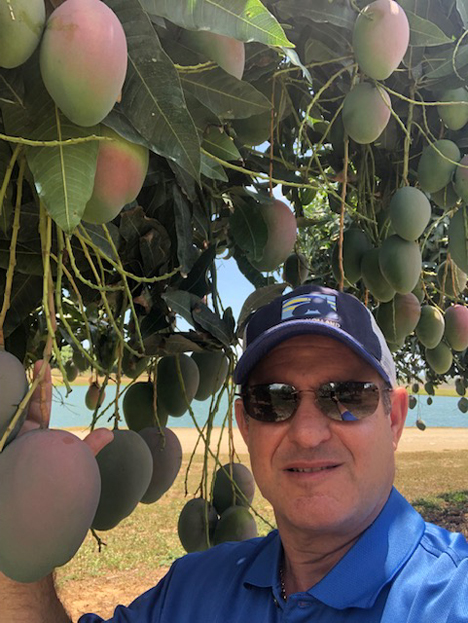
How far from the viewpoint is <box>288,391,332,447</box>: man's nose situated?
84cm

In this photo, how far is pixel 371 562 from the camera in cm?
79

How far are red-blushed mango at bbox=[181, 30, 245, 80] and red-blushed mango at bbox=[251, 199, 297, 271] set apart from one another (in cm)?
42

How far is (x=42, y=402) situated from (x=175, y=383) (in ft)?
2.25

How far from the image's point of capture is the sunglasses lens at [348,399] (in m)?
0.85

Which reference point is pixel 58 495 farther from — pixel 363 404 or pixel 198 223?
pixel 198 223

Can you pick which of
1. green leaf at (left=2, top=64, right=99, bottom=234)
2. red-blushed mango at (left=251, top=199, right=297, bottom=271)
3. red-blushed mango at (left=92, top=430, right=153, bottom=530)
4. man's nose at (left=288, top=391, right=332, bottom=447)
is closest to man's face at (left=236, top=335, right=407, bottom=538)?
man's nose at (left=288, top=391, right=332, bottom=447)

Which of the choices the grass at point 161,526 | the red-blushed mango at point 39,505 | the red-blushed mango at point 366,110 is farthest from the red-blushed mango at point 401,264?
the grass at point 161,526

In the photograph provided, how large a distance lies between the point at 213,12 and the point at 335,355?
18.3 inches

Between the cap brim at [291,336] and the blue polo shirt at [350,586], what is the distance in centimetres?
19

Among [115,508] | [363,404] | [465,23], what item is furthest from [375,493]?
[465,23]

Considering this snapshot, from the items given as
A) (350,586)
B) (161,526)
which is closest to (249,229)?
(350,586)

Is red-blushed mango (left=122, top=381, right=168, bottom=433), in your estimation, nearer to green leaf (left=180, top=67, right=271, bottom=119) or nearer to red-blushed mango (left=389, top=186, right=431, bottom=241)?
red-blushed mango (left=389, top=186, right=431, bottom=241)

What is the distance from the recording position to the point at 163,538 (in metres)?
5.17

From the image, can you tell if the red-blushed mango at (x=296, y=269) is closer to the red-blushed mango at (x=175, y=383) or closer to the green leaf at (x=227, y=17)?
the red-blushed mango at (x=175, y=383)
